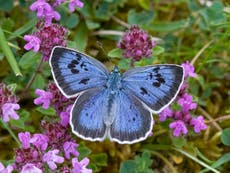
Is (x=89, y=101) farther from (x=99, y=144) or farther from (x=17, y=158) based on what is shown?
(x=99, y=144)

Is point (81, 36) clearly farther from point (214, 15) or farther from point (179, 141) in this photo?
point (179, 141)

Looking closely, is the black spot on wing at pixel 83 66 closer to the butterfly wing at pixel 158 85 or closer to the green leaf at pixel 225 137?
the butterfly wing at pixel 158 85

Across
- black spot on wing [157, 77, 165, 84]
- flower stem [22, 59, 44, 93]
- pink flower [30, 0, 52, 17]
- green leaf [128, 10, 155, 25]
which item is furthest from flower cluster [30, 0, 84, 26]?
green leaf [128, 10, 155, 25]

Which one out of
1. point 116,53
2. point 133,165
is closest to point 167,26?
point 116,53

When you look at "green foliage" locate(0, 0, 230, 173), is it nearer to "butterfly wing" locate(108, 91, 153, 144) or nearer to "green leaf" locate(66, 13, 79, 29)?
"green leaf" locate(66, 13, 79, 29)

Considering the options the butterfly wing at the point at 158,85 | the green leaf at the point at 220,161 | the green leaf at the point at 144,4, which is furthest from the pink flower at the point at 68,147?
the green leaf at the point at 144,4

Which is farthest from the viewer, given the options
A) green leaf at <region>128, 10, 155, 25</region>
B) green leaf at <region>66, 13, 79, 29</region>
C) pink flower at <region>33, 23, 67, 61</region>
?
green leaf at <region>128, 10, 155, 25</region>
